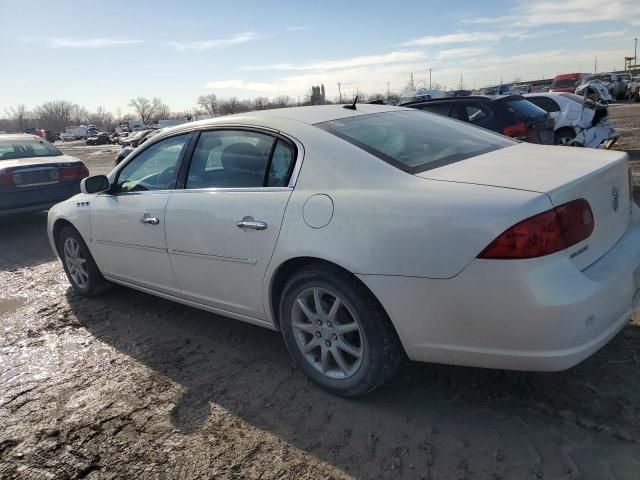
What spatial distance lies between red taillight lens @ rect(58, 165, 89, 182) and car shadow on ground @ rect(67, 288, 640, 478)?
578 centimetres

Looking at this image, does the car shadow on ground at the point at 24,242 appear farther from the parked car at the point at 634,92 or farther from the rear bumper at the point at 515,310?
the parked car at the point at 634,92

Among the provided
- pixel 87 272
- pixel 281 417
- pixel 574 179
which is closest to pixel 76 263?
pixel 87 272

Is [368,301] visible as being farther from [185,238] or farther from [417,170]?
[185,238]

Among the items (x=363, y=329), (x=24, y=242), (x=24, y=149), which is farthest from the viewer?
(x=24, y=149)

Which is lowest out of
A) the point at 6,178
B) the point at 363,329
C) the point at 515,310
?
the point at 363,329

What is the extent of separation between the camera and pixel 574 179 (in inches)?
92.0

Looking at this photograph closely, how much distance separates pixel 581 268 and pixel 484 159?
0.87 meters

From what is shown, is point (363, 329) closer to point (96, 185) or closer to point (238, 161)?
point (238, 161)

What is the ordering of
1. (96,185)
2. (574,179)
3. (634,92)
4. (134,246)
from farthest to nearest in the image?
(634,92) < (96,185) < (134,246) < (574,179)

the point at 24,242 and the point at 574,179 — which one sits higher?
the point at 574,179

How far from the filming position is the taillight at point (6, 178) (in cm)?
769

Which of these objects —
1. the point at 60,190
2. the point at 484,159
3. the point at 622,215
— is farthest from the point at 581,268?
the point at 60,190

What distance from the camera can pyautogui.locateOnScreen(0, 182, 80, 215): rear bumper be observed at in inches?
304

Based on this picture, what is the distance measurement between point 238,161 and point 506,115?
229 inches
